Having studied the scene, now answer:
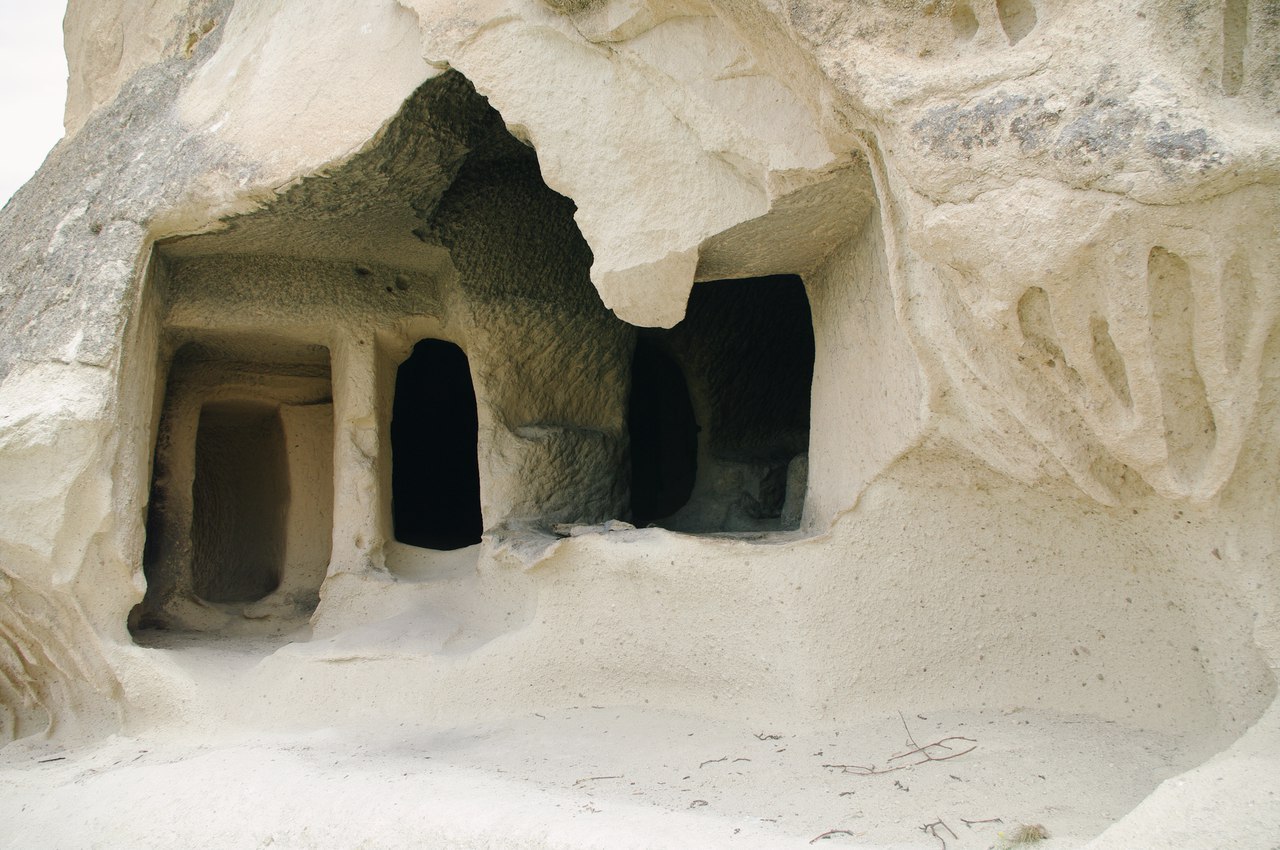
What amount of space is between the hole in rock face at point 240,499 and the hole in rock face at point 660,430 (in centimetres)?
135

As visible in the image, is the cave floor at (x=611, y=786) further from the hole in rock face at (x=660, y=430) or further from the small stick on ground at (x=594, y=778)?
the hole in rock face at (x=660, y=430)

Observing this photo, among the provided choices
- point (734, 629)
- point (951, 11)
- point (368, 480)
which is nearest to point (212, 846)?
point (734, 629)

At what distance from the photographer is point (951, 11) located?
1.57 meters

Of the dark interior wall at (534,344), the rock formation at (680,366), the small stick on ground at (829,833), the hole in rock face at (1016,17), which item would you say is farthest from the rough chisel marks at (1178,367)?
the dark interior wall at (534,344)

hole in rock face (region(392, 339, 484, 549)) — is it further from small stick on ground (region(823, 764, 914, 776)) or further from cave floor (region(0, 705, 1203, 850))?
small stick on ground (region(823, 764, 914, 776))

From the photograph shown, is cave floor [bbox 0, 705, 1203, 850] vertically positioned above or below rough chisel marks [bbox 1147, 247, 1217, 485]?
below

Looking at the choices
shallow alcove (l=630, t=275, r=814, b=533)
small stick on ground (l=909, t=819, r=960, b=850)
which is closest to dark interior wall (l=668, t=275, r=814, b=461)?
shallow alcove (l=630, t=275, r=814, b=533)

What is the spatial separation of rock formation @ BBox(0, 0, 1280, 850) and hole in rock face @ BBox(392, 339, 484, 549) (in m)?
0.57

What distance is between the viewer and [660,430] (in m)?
4.22

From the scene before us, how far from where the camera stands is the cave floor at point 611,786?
1614 millimetres

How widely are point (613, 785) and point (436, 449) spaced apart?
2658 millimetres

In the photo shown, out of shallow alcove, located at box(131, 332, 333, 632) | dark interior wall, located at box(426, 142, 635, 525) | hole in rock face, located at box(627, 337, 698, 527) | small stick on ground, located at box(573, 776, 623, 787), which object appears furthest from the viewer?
hole in rock face, located at box(627, 337, 698, 527)

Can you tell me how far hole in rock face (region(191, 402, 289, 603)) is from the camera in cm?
351

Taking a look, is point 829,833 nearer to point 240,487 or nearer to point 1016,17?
point 1016,17
